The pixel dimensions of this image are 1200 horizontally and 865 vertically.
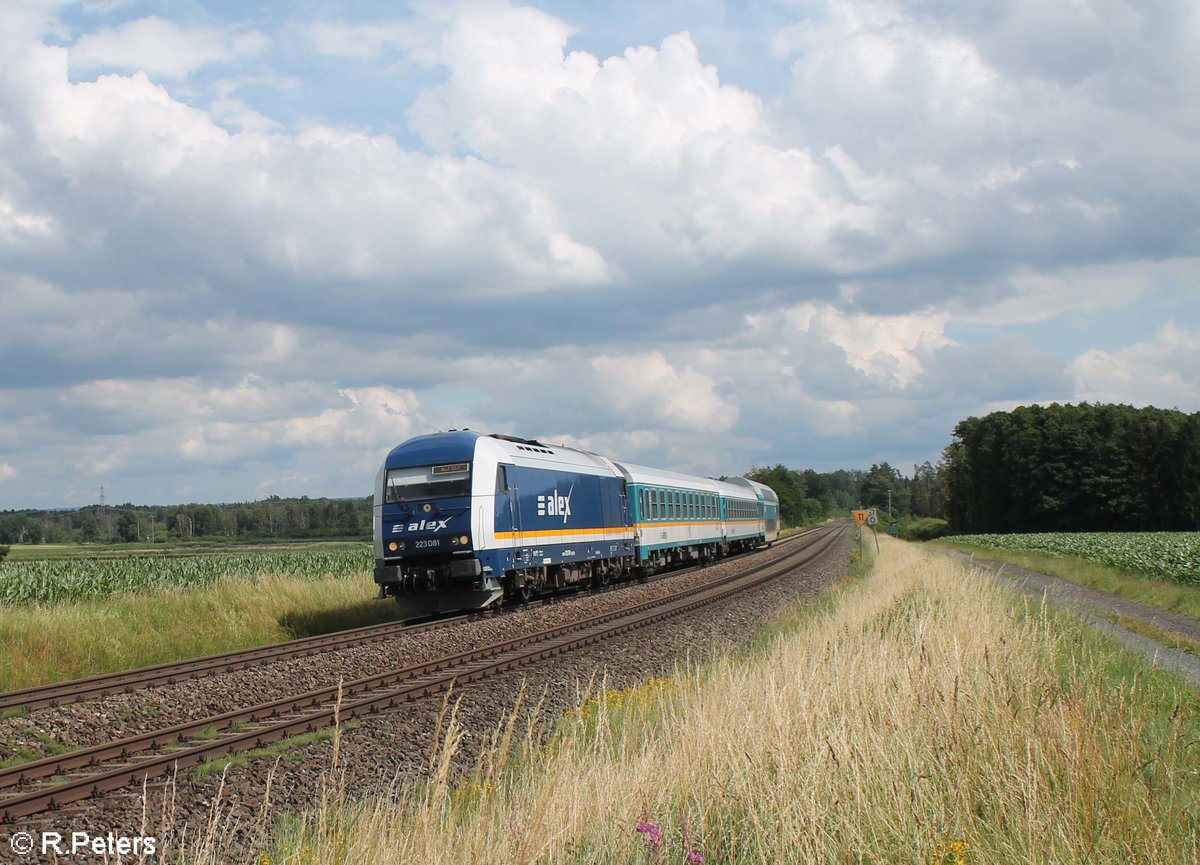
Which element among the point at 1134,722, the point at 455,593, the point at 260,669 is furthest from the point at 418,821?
the point at 455,593

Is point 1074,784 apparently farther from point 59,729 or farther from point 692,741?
point 59,729

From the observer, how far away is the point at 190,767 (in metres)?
8.05

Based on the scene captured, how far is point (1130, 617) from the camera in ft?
60.7

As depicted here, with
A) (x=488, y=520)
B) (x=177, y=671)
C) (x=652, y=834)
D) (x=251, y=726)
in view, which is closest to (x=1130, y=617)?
(x=488, y=520)

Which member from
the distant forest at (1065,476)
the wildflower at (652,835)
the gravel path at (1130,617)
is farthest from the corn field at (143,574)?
the distant forest at (1065,476)

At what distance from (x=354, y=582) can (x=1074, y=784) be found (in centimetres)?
2168

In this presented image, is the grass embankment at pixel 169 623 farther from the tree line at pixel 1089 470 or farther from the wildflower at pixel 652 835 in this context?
the tree line at pixel 1089 470

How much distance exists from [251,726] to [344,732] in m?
1.12

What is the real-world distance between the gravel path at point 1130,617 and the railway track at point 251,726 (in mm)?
6885

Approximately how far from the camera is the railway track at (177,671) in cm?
1109

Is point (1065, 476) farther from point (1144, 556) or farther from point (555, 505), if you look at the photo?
point (555, 505)

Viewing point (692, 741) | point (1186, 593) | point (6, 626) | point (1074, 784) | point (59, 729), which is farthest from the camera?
point (1186, 593)

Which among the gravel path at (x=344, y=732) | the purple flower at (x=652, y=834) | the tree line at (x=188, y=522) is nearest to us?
the purple flower at (x=652, y=834)

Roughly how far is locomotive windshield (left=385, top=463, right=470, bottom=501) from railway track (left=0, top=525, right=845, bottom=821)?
12.1ft
